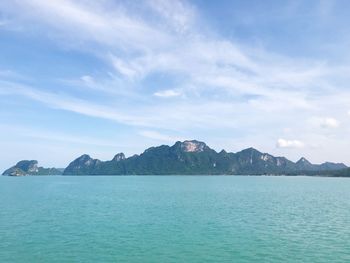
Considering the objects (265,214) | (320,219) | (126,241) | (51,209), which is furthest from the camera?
(51,209)

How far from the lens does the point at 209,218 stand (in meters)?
74.6

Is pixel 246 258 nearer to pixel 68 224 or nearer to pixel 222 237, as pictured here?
pixel 222 237

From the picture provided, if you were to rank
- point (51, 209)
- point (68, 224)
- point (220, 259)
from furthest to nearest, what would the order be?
point (51, 209), point (68, 224), point (220, 259)

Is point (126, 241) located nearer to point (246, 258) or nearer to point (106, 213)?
point (246, 258)

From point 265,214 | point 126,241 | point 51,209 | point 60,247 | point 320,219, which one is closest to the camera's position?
point 60,247

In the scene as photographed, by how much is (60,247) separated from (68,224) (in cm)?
1928

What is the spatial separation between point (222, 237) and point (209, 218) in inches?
796

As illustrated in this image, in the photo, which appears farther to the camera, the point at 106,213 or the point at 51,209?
the point at 51,209

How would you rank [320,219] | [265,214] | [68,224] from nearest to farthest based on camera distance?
[68,224] < [320,219] < [265,214]

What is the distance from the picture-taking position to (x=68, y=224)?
6706 centimetres

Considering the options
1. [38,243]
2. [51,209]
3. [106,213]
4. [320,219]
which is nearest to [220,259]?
[38,243]

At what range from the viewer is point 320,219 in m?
71.9

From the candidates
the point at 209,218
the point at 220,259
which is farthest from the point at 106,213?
the point at 220,259

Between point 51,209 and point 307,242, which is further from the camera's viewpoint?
point 51,209
